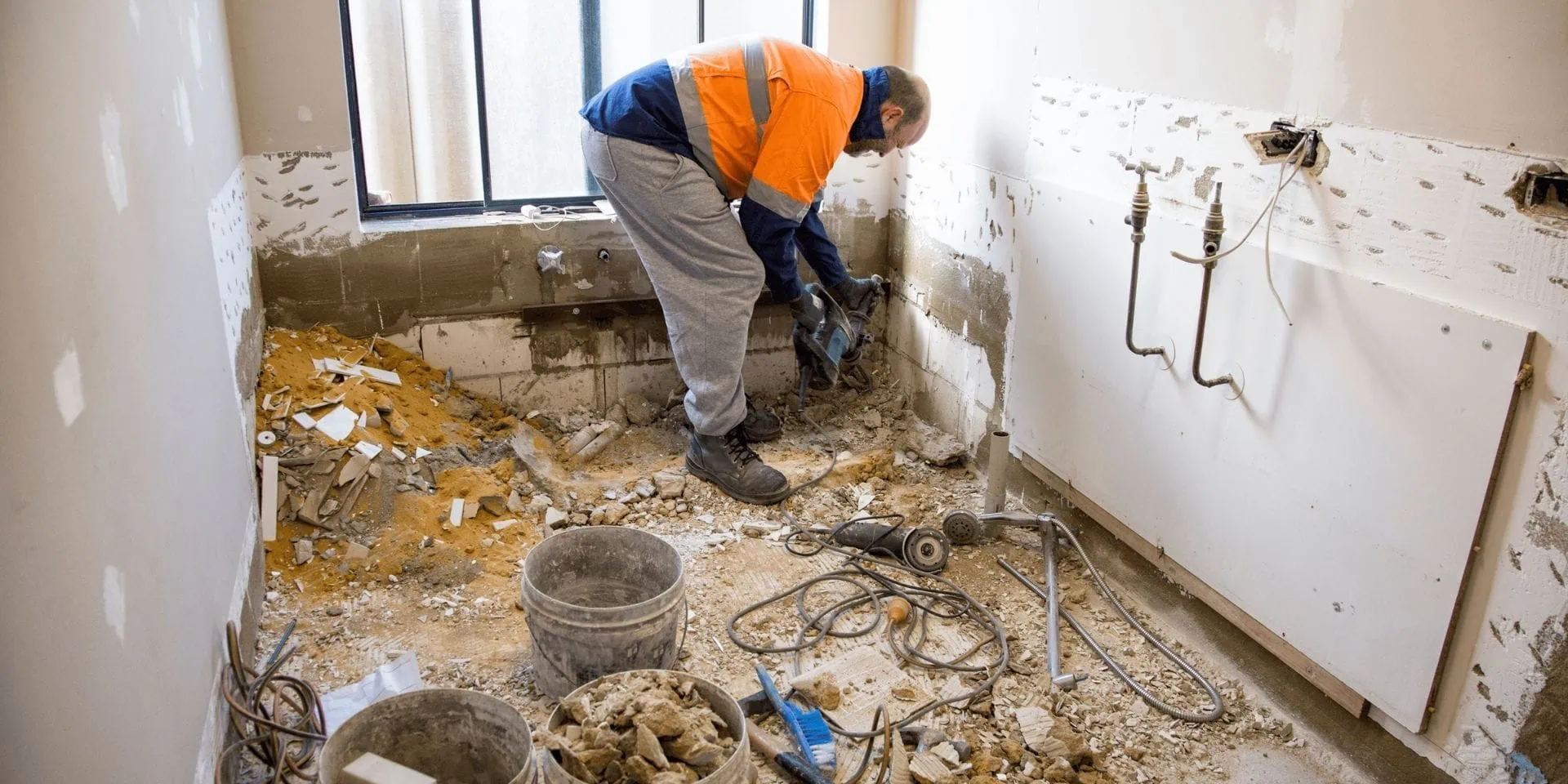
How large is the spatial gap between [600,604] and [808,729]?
65 centimetres

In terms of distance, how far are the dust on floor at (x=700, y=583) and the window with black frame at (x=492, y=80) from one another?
679 millimetres

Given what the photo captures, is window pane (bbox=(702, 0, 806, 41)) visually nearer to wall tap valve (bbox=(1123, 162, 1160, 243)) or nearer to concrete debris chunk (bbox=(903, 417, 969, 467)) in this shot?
concrete debris chunk (bbox=(903, 417, 969, 467))

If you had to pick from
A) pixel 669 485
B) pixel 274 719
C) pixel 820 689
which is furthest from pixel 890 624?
pixel 274 719

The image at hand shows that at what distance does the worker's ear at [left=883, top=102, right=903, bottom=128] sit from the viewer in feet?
10.5

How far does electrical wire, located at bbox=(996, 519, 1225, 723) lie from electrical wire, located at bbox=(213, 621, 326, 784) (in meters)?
1.82

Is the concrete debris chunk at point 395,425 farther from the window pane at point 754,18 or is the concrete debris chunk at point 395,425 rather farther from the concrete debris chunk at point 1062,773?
the concrete debris chunk at point 1062,773

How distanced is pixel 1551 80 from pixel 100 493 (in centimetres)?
228

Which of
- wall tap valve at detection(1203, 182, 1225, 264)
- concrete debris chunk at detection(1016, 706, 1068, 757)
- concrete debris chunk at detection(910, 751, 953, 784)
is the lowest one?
concrete debris chunk at detection(910, 751, 953, 784)

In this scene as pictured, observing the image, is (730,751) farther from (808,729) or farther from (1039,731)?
(1039,731)

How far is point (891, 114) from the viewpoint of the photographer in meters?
3.23

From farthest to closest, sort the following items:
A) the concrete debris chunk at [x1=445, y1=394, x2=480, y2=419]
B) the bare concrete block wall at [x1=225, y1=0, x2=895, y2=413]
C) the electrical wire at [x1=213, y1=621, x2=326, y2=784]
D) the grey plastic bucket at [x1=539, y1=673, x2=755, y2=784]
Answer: the concrete debris chunk at [x1=445, y1=394, x2=480, y2=419] < the bare concrete block wall at [x1=225, y1=0, x2=895, y2=413] < the electrical wire at [x1=213, y1=621, x2=326, y2=784] < the grey plastic bucket at [x1=539, y1=673, x2=755, y2=784]

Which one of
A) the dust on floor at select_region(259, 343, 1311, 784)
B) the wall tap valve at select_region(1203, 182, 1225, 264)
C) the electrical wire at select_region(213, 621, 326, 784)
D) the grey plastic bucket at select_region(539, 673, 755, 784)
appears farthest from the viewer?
the dust on floor at select_region(259, 343, 1311, 784)

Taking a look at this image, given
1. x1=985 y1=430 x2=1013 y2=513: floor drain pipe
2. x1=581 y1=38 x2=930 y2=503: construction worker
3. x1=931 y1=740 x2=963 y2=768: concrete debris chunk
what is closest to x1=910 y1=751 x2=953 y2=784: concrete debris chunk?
x1=931 y1=740 x2=963 y2=768: concrete debris chunk

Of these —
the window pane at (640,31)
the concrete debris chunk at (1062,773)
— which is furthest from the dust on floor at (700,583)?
the window pane at (640,31)
